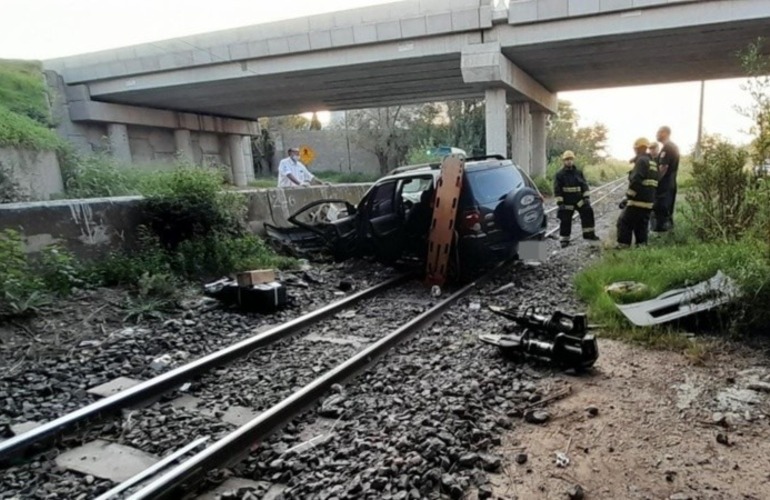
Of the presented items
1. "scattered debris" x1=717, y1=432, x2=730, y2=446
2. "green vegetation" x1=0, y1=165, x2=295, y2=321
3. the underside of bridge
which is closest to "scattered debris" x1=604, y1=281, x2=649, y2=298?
"scattered debris" x1=717, y1=432, x2=730, y2=446

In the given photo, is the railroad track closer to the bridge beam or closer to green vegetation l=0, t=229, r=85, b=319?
green vegetation l=0, t=229, r=85, b=319

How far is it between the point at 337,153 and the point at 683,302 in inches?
1109

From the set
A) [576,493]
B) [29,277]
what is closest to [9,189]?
[29,277]

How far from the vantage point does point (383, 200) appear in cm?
824

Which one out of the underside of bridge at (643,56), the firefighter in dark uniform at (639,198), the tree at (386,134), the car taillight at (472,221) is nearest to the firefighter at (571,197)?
the firefighter in dark uniform at (639,198)

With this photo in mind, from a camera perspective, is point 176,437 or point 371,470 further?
point 176,437

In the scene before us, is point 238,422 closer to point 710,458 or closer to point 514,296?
point 710,458

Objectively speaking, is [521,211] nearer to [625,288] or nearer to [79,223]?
[625,288]

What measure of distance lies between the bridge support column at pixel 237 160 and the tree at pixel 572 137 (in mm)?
19175

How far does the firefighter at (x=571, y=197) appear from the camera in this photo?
30.4 feet

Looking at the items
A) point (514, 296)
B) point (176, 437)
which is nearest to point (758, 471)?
point (176, 437)

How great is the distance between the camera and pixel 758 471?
2.50 meters

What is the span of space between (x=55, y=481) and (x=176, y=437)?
686 millimetres

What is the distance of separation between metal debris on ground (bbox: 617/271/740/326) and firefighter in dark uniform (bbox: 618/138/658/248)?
3299 mm
